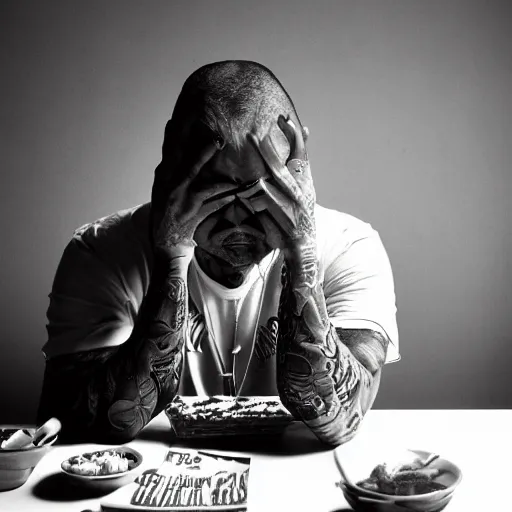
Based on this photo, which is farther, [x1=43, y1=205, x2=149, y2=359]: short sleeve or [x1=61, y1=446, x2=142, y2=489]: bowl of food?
[x1=43, y1=205, x2=149, y2=359]: short sleeve

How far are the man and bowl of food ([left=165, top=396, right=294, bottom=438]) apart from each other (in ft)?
0.12

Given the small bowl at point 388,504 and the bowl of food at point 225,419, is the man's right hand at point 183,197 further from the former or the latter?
the small bowl at point 388,504

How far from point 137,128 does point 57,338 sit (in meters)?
1.08

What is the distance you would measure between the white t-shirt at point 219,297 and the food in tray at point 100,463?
0.35m

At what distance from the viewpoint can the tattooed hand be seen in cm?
122

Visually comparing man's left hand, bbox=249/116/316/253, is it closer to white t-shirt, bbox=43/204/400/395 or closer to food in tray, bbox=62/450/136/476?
white t-shirt, bbox=43/204/400/395

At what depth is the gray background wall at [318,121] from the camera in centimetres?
218

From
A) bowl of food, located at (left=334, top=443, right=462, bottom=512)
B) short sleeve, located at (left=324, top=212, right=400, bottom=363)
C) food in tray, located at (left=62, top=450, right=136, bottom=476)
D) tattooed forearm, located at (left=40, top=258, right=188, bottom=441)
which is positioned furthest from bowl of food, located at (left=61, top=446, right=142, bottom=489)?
short sleeve, located at (left=324, top=212, right=400, bottom=363)

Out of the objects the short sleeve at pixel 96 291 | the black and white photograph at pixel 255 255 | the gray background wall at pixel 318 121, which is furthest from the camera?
the gray background wall at pixel 318 121

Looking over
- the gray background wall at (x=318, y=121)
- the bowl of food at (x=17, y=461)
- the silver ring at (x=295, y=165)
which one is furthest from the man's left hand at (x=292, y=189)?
the gray background wall at (x=318, y=121)

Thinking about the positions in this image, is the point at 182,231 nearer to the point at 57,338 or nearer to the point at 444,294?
the point at 57,338

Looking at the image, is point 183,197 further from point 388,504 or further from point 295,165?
point 388,504

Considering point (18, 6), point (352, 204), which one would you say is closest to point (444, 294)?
point (352, 204)

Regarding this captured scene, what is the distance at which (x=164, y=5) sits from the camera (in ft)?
7.24
